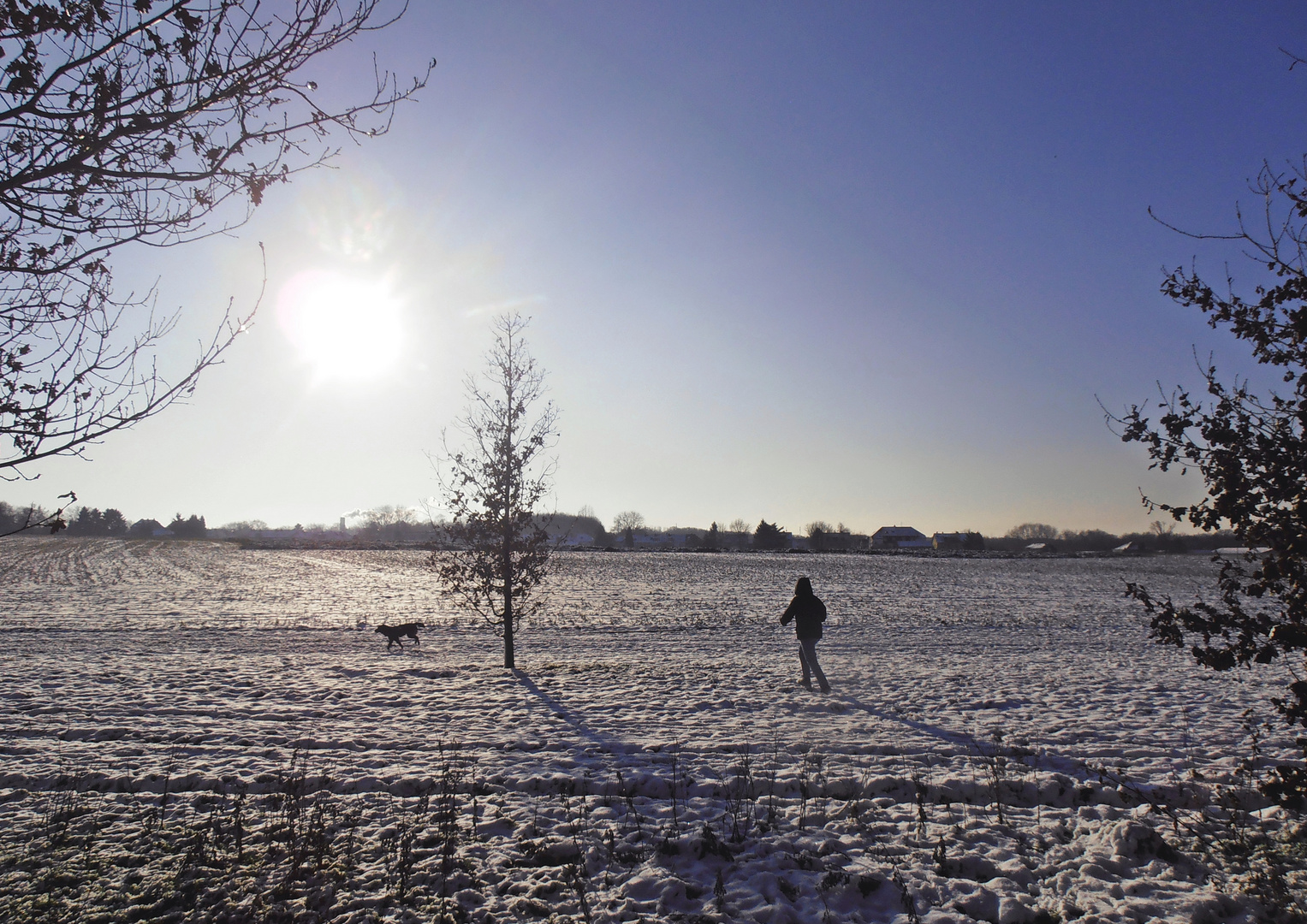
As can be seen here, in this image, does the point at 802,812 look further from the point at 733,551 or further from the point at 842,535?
the point at 842,535

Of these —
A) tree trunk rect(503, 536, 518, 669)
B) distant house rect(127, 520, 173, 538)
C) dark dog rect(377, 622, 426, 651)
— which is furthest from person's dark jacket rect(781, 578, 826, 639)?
distant house rect(127, 520, 173, 538)

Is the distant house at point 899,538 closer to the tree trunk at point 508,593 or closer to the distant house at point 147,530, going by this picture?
the tree trunk at point 508,593

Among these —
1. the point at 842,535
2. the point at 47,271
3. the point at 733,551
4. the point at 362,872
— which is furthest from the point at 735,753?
the point at 842,535

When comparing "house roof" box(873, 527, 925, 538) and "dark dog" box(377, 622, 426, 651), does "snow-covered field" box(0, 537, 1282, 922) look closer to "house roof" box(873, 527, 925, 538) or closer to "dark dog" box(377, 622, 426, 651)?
"dark dog" box(377, 622, 426, 651)

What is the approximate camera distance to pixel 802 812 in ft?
20.2

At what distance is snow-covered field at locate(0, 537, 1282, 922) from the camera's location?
4832 millimetres

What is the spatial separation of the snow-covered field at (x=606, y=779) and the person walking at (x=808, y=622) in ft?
1.76

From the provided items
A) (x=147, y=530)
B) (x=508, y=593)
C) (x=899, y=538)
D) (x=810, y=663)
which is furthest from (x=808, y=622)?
(x=147, y=530)

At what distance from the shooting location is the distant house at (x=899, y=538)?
406 ft

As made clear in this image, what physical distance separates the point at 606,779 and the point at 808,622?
603 centimetres

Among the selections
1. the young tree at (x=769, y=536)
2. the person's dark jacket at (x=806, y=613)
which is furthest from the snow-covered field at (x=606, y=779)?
the young tree at (x=769, y=536)

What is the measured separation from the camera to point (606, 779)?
709 cm

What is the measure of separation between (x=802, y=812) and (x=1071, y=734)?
519 centimetres

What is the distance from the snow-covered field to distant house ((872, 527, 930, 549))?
111 metres
